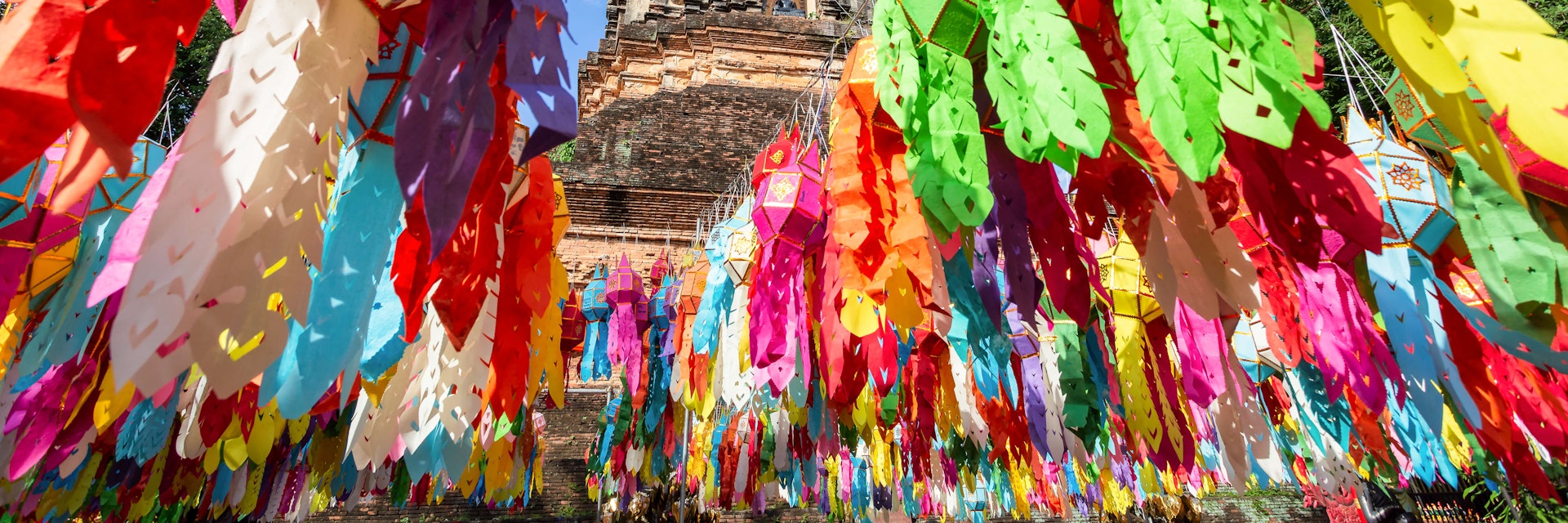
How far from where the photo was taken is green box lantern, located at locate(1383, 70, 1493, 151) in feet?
4.83

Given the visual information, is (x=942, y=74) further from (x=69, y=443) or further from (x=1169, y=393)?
(x=69, y=443)

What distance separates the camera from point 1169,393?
6.48 feet

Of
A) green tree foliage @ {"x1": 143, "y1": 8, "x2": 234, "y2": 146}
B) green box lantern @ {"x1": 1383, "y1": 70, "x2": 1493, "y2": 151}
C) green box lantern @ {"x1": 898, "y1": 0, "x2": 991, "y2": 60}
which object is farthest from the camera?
green tree foliage @ {"x1": 143, "y1": 8, "x2": 234, "y2": 146}

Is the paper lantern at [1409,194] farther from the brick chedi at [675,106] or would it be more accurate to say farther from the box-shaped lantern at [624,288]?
the brick chedi at [675,106]

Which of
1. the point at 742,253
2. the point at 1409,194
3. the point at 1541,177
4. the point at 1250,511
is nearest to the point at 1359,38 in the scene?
the point at 1250,511

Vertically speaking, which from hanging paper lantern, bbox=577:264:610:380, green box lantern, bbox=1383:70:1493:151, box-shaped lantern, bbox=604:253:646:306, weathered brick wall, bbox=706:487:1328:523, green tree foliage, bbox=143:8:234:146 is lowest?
weathered brick wall, bbox=706:487:1328:523

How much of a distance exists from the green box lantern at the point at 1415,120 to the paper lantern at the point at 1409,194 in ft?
0.41

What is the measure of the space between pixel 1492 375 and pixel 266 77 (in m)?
2.71

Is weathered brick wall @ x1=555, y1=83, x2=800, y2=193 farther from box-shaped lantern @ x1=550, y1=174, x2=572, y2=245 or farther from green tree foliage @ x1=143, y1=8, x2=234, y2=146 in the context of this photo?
box-shaped lantern @ x1=550, y1=174, x2=572, y2=245

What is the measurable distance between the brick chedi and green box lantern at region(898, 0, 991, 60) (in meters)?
4.35

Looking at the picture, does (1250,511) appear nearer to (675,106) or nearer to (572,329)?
(572,329)

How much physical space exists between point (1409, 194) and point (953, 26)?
1.44 meters

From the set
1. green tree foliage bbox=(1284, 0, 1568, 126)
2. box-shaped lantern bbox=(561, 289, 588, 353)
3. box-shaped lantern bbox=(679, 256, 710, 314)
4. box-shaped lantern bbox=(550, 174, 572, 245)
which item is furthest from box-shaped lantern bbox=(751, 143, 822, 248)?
green tree foliage bbox=(1284, 0, 1568, 126)

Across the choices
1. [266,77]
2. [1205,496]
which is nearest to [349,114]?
[266,77]
